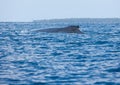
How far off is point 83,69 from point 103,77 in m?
2.95

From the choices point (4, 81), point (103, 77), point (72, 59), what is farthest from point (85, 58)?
point (4, 81)

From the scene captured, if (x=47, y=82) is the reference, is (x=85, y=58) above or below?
above

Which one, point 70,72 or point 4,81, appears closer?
point 4,81

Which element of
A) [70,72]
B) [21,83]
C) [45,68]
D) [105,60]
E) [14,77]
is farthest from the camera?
[105,60]

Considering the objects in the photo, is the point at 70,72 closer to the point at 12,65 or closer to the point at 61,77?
the point at 61,77

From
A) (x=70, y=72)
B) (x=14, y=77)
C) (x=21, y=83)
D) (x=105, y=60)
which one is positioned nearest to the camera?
(x=21, y=83)

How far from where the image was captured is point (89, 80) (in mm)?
20109

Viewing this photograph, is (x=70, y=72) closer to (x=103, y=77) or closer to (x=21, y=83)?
(x=103, y=77)

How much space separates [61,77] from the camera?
21.1 metres

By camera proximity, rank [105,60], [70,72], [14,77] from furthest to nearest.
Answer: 1. [105,60]
2. [70,72]
3. [14,77]

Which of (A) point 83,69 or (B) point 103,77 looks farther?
(A) point 83,69

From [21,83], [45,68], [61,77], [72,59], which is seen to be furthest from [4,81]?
[72,59]

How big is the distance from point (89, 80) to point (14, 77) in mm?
3719

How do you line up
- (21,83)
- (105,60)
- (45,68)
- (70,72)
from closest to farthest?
1. (21,83)
2. (70,72)
3. (45,68)
4. (105,60)
